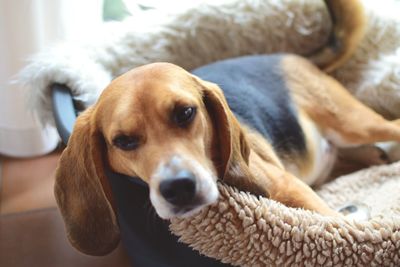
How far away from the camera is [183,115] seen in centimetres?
116

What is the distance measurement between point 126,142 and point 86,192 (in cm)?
19

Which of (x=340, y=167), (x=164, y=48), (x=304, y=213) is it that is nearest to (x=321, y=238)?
(x=304, y=213)

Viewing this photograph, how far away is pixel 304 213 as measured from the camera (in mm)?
1266

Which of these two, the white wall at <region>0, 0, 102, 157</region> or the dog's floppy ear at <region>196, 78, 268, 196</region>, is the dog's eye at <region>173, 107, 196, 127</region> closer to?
the dog's floppy ear at <region>196, 78, 268, 196</region>

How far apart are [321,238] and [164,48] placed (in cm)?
99

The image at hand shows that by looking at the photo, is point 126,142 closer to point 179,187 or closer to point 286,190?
point 179,187

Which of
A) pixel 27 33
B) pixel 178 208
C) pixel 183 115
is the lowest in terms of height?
pixel 27 33

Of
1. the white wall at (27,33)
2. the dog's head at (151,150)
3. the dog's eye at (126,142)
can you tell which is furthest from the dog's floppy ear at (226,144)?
the white wall at (27,33)

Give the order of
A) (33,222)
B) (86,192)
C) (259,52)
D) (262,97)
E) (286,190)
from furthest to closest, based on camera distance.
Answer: (259,52)
(33,222)
(262,97)
(286,190)
(86,192)

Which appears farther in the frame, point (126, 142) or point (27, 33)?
point (27, 33)

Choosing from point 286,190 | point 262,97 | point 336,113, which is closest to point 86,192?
point 286,190

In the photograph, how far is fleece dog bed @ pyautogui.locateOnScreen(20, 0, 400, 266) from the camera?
3.96ft

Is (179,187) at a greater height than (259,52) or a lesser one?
greater

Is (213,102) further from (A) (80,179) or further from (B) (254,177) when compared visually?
(A) (80,179)
